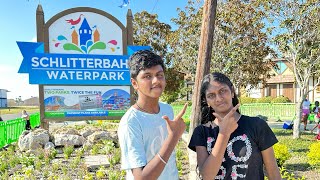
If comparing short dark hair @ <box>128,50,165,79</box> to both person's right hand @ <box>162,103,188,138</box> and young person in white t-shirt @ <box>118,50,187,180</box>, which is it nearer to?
young person in white t-shirt @ <box>118,50,187,180</box>

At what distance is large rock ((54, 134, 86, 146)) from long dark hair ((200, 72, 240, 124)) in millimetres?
6085

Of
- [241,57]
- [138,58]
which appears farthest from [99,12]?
[138,58]

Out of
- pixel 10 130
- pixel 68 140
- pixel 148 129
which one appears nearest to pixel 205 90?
pixel 148 129

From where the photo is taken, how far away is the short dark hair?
1.50 meters

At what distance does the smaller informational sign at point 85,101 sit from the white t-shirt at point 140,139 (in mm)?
6549

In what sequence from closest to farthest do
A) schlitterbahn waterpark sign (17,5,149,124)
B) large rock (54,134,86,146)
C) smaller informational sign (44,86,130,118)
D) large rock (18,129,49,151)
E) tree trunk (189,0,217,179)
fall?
tree trunk (189,0,217,179), large rock (18,129,49,151), large rock (54,134,86,146), schlitterbahn waterpark sign (17,5,149,124), smaller informational sign (44,86,130,118)

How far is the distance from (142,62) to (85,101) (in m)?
6.69

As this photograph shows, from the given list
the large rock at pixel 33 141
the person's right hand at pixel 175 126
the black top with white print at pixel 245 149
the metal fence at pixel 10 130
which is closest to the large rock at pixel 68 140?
the large rock at pixel 33 141

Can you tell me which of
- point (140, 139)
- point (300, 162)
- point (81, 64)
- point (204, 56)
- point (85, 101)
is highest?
point (81, 64)

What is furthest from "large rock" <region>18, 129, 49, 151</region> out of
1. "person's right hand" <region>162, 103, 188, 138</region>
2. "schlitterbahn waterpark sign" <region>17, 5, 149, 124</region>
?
"person's right hand" <region>162, 103, 188, 138</region>

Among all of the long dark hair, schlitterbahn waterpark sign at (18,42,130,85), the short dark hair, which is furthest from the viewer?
schlitterbahn waterpark sign at (18,42,130,85)

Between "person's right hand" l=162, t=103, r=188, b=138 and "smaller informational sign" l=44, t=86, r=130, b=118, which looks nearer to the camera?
"person's right hand" l=162, t=103, r=188, b=138

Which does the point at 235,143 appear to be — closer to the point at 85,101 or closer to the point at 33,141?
the point at 33,141

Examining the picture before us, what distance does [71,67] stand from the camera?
24.7 feet
